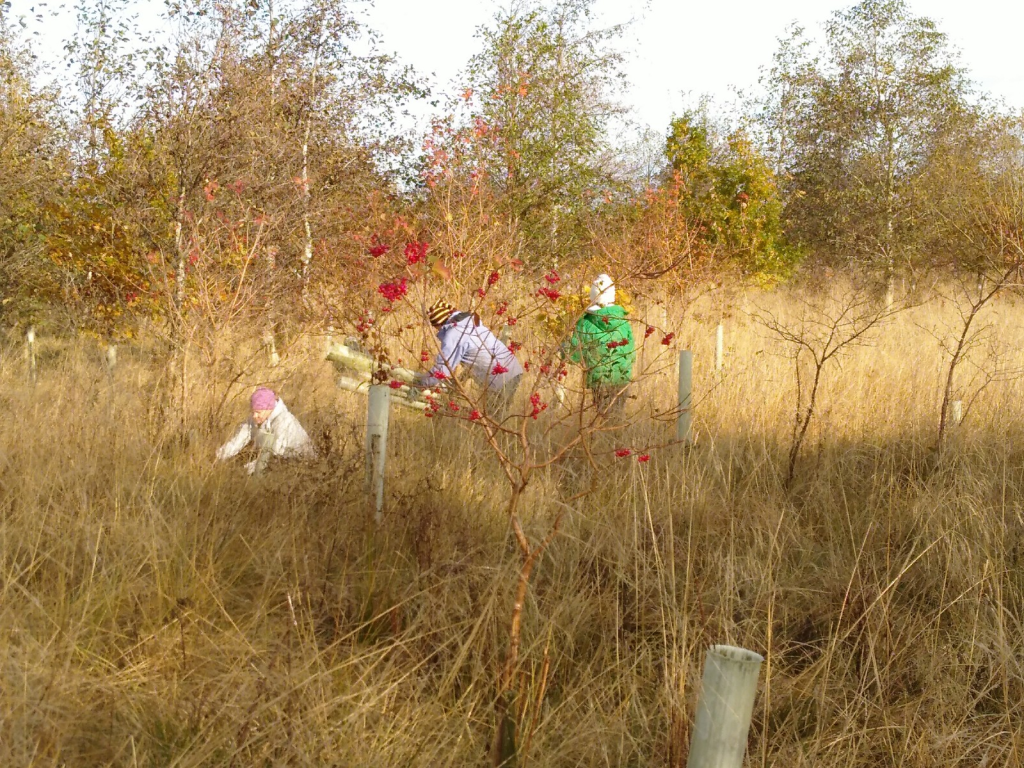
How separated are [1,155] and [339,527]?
19.0ft

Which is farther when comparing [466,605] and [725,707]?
[466,605]

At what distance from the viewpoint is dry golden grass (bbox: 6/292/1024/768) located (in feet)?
7.39

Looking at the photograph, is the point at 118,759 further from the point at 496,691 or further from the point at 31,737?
the point at 496,691

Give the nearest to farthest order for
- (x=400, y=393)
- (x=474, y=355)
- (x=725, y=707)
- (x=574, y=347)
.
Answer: (x=725, y=707)
(x=574, y=347)
(x=474, y=355)
(x=400, y=393)

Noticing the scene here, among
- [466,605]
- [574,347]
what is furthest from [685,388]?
[466,605]

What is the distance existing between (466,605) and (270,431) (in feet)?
7.04

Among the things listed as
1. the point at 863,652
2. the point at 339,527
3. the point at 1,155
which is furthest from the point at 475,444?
the point at 1,155

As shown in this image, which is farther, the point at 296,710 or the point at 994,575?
the point at 994,575

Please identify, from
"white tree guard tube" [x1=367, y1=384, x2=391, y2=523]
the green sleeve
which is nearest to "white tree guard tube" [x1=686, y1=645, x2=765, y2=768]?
the green sleeve

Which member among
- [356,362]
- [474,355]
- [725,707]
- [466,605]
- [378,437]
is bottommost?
[466,605]

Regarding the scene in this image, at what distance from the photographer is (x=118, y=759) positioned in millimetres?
2035

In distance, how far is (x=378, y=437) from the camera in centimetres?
349

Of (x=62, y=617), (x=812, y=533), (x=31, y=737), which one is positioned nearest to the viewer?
(x=31, y=737)

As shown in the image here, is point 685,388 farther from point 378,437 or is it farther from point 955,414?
point 378,437
